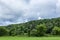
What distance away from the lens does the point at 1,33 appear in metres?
85.6

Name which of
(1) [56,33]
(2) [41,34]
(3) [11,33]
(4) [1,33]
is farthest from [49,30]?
(4) [1,33]

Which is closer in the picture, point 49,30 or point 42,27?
point 42,27

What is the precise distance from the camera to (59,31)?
87.8 m

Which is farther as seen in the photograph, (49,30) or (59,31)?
(49,30)

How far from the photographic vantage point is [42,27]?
282ft

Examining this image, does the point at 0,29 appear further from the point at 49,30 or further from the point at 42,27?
the point at 49,30

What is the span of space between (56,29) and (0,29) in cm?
3046

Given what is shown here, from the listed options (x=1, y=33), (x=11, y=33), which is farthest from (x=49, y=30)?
(x=1, y=33)

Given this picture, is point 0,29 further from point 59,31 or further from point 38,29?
point 59,31

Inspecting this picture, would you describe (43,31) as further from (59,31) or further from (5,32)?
(5,32)

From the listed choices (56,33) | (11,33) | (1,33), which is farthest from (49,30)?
(1,33)

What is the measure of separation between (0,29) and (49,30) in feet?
100

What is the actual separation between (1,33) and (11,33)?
9164 millimetres

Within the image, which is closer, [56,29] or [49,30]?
[56,29]
